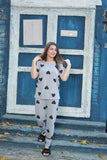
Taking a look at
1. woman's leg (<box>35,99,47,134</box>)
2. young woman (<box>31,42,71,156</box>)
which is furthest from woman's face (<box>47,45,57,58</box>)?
woman's leg (<box>35,99,47,134</box>)

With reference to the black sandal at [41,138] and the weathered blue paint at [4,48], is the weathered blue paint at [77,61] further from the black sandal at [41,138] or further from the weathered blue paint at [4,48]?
the black sandal at [41,138]

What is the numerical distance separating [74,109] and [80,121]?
0.30m

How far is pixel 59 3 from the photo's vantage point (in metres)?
5.71

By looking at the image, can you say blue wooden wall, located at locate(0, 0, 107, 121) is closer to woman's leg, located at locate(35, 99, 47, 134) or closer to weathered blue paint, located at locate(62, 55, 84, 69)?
weathered blue paint, located at locate(62, 55, 84, 69)

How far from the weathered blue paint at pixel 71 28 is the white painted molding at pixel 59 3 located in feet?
0.87

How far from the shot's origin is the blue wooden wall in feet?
18.8

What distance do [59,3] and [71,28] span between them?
0.62 metres

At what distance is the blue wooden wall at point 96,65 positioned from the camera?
5719 millimetres

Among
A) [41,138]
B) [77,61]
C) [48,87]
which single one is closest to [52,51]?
[48,87]

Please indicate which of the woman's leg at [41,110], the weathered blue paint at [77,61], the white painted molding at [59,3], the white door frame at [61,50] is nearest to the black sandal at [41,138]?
the woman's leg at [41,110]

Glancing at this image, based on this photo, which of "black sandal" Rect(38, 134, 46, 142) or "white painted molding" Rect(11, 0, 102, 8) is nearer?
"black sandal" Rect(38, 134, 46, 142)

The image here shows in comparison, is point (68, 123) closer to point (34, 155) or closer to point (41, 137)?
point (41, 137)

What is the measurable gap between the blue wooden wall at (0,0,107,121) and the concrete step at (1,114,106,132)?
27 centimetres

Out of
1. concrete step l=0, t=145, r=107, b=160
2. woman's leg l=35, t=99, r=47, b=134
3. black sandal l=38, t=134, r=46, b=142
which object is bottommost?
concrete step l=0, t=145, r=107, b=160
